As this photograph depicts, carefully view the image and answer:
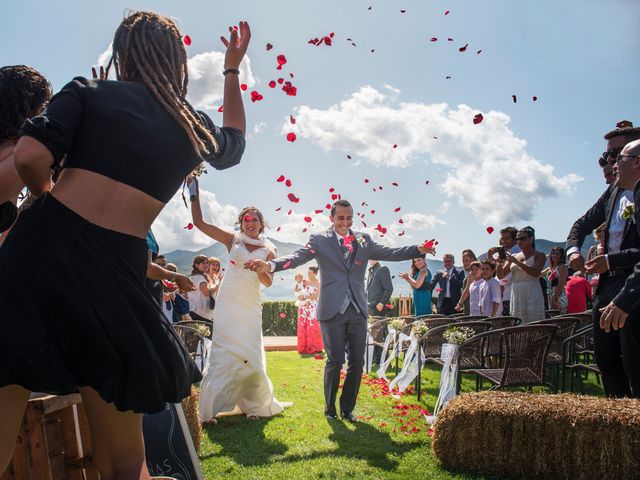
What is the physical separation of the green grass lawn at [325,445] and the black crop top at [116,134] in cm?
325

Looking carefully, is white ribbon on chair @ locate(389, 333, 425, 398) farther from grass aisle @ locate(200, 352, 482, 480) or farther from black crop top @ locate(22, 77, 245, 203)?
black crop top @ locate(22, 77, 245, 203)

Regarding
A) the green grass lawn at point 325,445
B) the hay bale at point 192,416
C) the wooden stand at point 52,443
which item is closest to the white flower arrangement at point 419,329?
the green grass lawn at point 325,445

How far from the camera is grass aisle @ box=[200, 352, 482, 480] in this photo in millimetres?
4447

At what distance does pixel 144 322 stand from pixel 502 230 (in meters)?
9.58

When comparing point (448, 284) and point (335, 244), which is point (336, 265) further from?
point (448, 284)

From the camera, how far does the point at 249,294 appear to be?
6359mm

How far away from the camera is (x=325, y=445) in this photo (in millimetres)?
5285

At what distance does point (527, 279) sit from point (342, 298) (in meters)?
4.07

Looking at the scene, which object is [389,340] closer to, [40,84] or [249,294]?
[249,294]

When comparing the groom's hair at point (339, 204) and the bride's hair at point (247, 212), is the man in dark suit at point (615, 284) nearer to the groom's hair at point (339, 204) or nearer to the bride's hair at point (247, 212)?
the groom's hair at point (339, 204)

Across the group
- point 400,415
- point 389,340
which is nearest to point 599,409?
point 400,415

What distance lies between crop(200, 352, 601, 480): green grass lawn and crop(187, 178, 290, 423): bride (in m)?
0.24

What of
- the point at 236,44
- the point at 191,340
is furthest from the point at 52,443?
the point at 191,340

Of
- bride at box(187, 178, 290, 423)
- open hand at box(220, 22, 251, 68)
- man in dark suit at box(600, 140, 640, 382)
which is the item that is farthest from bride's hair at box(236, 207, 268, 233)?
open hand at box(220, 22, 251, 68)
